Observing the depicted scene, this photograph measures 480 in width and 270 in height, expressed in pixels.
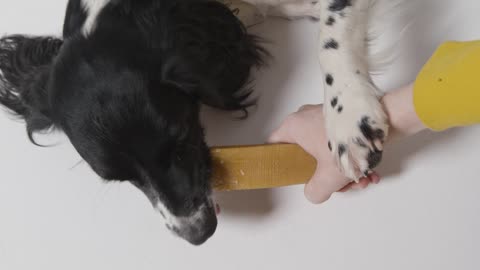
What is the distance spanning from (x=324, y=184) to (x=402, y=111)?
0.96 feet

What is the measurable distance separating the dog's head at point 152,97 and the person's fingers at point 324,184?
27 centimetres

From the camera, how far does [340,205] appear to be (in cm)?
180

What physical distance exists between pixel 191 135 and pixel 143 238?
0.43m

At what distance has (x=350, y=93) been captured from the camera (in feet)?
5.08

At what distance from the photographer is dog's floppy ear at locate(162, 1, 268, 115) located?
1540 millimetres

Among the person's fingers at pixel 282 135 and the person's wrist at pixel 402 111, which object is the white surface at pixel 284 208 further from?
the person's wrist at pixel 402 111

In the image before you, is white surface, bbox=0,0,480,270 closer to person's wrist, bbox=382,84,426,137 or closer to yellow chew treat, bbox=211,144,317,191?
yellow chew treat, bbox=211,144,317,191

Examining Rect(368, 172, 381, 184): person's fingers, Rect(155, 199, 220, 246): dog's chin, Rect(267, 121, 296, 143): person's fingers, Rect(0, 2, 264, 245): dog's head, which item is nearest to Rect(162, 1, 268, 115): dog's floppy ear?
Rect(0, 2, 264, 245): dog's head

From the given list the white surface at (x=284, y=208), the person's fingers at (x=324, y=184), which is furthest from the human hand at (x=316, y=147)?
the white surface at (x=284, y=208)

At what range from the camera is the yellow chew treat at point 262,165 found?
1.69m

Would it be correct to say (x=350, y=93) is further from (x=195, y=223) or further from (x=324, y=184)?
(x=195, y=223)

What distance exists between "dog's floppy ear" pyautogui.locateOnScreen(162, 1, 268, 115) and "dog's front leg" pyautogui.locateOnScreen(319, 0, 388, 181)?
246mm

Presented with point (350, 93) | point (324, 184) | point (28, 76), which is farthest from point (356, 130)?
point (28, 76)

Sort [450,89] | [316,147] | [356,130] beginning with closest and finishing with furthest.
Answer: [450,89] → [356,130] → [316,147]
